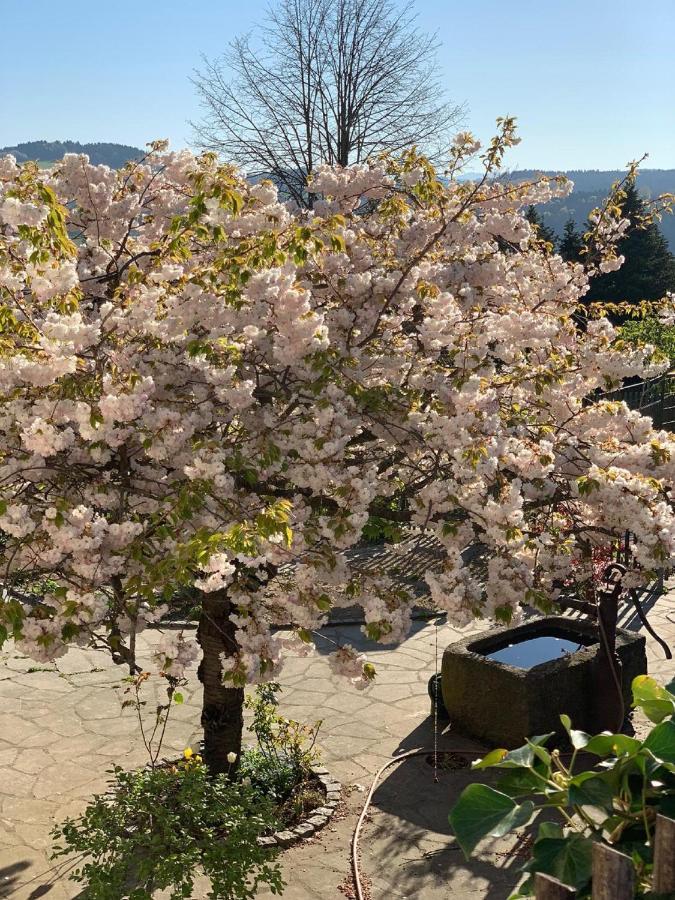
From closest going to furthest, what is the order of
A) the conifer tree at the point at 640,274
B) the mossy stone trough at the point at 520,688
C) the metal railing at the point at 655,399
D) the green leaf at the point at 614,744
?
the green leaf at the point at 614,744
the mossy stone trough at the point at 520,688
the metal railing at the point at 655,399
the conifer tree at the point at 640,274

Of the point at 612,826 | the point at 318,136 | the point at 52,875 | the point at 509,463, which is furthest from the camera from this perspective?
the point at 318,136

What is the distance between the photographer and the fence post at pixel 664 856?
240 cm

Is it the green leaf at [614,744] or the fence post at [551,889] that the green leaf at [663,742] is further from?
the fence post at [551,889]

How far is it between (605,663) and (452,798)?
59.1 inches

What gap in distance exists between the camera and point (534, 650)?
7.98 metres

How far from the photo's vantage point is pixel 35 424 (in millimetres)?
4375

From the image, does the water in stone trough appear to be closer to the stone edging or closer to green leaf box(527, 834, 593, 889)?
the stone edging

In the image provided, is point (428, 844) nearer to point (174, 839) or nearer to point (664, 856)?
point (174, 839)

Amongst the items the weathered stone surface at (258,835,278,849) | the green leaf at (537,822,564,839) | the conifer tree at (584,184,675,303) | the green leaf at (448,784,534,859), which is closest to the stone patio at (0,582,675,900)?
the weathered stone surface at (258,835,278,849)

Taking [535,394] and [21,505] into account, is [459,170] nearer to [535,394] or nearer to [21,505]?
[535,394]

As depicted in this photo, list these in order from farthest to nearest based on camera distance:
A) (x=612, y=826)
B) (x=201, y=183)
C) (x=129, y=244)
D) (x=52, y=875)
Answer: (x=129, y=244), (x=52, y=875), (x=201, y=183), (x=612, y=826)

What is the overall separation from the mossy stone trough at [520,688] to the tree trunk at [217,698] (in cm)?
195

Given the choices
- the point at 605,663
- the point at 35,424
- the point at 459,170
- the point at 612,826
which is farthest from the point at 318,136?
the point at 612,826

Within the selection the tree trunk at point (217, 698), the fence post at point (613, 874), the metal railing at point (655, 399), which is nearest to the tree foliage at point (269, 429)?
the tree trunk at point (217, 698)
